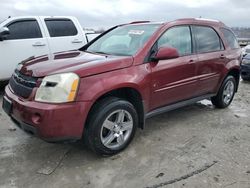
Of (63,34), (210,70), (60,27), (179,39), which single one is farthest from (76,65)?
(60,27)

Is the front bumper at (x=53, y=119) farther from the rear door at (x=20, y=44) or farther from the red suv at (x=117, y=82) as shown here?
the rear door at (x=20, y=44)

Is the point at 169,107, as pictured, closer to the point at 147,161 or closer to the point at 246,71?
the point at 147,161

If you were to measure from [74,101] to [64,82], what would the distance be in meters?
0.23

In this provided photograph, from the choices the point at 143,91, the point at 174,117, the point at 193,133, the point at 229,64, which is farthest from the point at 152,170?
the point at 229,64

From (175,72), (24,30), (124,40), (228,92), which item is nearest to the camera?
(175,72)

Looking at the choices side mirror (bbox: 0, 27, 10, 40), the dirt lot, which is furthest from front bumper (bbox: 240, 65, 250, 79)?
side mirror (bbox: 0, 27, 10, 40)

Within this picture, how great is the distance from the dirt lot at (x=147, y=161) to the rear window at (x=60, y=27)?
9.78ft

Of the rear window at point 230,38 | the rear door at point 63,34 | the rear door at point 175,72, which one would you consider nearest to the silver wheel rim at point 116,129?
the rear door at point 175,72

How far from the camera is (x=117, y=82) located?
3.36 metres

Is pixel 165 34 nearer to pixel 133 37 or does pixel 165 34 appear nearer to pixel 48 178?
pixel 133 37

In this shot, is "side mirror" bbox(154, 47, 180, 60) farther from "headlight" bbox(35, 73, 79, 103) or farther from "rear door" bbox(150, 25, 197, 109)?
"headlight" bbox(35, 73, 79, 103)

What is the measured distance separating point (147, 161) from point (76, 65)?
1452 millimetres

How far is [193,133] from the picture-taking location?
4316 millimetres

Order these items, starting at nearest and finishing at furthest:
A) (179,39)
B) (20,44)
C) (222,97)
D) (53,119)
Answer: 1. (53,119)
2. (179,39)
3. (222,97)
4. (20,44)
